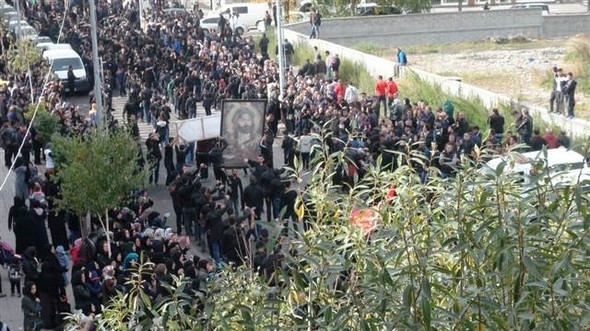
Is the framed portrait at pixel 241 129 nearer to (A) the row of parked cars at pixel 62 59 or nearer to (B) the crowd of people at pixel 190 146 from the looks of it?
(B) the crowd of people at pixel 190 146

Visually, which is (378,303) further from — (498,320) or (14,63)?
(14,63)

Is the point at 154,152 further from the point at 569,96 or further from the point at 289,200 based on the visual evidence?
the point at 569,96

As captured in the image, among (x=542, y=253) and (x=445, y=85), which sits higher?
(x=542, y=253)

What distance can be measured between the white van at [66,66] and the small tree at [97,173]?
17568 mm

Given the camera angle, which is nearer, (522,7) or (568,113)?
(568,113)

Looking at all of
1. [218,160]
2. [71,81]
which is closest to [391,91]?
[218,160]

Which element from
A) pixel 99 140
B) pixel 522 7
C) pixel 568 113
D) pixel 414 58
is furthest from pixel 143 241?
pixel 522 7

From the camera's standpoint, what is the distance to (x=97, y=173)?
893 inches

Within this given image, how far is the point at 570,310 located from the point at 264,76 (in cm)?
2900

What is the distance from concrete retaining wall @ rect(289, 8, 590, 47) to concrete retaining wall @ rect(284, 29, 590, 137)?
456cm

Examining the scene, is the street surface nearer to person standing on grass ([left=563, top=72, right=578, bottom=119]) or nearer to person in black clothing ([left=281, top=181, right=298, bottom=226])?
person in black clothing ([left=281, top=181, right=298, bottom=226])

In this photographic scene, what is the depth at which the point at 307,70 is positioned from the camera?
133 ft

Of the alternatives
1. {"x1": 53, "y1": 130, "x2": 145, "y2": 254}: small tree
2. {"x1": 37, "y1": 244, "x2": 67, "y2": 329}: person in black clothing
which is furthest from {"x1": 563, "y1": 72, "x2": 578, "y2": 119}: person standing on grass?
{"x1": 37, "y1": 244, "x2": 67, "y2": 329}: person in black clothing

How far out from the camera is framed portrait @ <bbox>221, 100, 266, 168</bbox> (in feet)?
92.9
